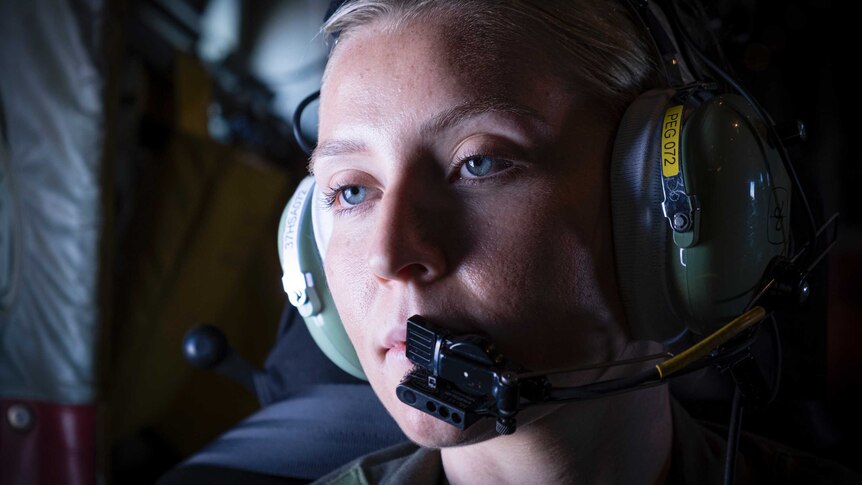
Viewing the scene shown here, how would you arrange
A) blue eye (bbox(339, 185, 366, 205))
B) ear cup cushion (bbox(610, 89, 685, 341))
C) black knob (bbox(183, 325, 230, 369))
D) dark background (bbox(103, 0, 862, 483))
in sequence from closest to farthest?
ear cup cushion (bbox(610, 89, 685, 341)) → blue eye (bbox(339, 185, 366, 205)) → black knob (bbox(183, 325, 230, 369)) → dark background (bbox(103, 0, 862, 483))

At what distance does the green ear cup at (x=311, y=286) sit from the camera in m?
0.95

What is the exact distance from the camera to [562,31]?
2.68 ft

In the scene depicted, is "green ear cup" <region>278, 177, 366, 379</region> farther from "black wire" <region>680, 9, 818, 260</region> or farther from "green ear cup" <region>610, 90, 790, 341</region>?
"black wire" <region>680, 9, 818, 260</region>

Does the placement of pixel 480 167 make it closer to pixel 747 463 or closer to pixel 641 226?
pixel 641 226

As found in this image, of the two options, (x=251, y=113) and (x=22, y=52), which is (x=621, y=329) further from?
(x=251, y=113)

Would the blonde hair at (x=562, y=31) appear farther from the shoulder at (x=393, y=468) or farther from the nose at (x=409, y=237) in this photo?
the shoulder at (x=393, y=468)

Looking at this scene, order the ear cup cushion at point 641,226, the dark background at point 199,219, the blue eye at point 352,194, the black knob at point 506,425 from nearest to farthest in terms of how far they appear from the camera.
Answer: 1. the black knob at point 506,425
2. the ear cup cushion at point 641,226
3. the blue eye at point 352,194
4. the dark background at point 199,219

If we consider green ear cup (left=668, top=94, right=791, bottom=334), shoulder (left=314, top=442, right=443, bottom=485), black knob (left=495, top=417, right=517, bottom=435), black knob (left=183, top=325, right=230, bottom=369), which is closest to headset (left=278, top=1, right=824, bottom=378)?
green ear cup (left=668, top=94, right=791, bottom=334)

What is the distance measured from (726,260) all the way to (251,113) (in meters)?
2.36

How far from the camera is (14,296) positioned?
67.9 inches

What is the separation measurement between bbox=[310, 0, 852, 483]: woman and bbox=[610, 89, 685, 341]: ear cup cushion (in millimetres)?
16

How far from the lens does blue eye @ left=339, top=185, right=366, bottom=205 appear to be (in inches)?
33.7

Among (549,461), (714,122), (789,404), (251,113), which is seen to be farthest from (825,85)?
(251,113)

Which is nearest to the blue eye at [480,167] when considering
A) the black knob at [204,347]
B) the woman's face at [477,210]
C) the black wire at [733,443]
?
the woman's face at [477,210]
